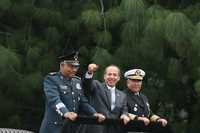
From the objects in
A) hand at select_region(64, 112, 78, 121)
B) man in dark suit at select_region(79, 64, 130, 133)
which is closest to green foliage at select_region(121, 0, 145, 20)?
man in dark suit at select_region(79, 64, 130, 133)

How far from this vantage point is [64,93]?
3738 millimetres

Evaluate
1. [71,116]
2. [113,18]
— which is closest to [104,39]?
[113,18]

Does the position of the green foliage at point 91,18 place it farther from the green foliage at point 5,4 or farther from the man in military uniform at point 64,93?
the man in military uniform at point 64,93

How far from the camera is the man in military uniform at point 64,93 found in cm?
364

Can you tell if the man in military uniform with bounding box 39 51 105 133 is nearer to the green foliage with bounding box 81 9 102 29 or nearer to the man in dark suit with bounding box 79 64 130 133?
the man in dark suit with bounding box 79 64 130 133

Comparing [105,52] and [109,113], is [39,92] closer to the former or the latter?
[105,52]

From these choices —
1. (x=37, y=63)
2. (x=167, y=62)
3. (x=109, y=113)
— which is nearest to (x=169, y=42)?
(x=167, y=62)

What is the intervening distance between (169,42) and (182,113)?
0.84 m

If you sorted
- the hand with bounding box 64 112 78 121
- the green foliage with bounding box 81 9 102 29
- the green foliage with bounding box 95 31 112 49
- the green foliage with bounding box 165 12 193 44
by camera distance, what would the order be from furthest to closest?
1. the green foliage with bounding box 95 31 112 49
2. the green foliage with bounding box 81 9 102 29
3. the green foliage with bounding box 165 12 193 44
4. the hand with bounding box 64 112 78 121

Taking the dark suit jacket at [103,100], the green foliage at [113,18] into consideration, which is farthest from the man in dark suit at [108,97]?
the green foliage at [113,18]

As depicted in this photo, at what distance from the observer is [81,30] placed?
5.94 m

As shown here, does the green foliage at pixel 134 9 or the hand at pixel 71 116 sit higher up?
the green foliage at pixel 134 9

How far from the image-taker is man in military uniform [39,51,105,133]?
3.64 m

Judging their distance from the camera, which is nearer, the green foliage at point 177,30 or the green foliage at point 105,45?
the green foliage at point 177,30
